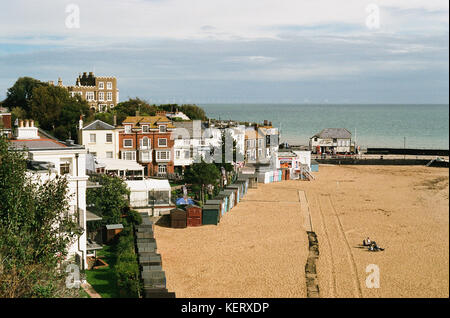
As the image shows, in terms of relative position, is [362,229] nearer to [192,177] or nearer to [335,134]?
[192,177]

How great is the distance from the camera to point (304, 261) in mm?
22547

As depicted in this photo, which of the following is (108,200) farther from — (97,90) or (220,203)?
(97,90)

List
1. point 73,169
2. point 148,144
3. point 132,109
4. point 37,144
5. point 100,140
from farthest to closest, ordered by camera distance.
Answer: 1. point 132,109
2. point 148,144
3. point 100,140
4. point 37,144
5. point 73,169

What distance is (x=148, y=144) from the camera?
46.5 m

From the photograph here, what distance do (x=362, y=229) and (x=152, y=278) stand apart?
15549 mm

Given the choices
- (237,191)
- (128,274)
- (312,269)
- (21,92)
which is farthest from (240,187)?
(21,92)

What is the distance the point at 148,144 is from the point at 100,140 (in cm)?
427

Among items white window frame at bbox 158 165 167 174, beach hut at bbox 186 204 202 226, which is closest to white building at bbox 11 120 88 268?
beach hut at bbox 186 204 202 226

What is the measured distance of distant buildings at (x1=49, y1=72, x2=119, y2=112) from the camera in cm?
8150

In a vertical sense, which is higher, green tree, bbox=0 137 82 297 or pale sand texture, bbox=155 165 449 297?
green tree, bbox=0 137 82 297

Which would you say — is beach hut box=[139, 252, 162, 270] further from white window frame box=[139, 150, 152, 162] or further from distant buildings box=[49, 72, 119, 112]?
distant buildings box=[49, 72, 119, 112]

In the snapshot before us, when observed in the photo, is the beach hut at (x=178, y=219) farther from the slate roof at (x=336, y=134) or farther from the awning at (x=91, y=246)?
the slate roof at (x=336, y=134)

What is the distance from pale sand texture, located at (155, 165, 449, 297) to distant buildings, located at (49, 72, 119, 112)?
47.8 m

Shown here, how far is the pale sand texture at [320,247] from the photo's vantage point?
19094mm
